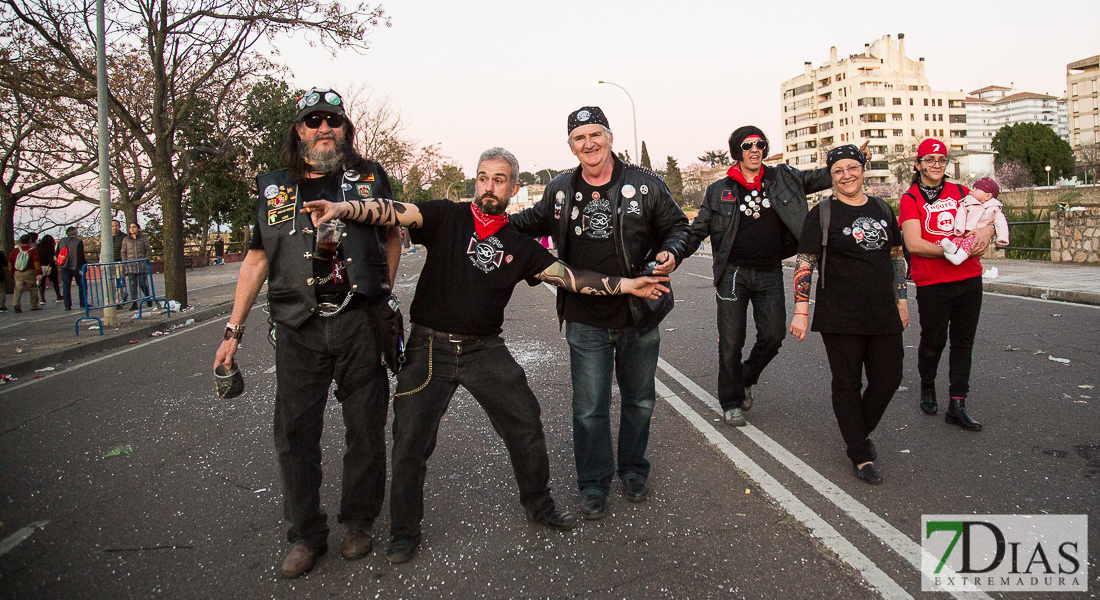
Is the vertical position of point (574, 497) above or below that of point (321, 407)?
below

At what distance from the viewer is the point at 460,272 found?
10.7ft

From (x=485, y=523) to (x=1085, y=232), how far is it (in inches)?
662

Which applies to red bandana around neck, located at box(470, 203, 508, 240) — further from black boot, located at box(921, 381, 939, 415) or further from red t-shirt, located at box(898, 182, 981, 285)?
black boot, located at box(921, 381, 939, 415)

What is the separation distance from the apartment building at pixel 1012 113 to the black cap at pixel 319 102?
17536 cm

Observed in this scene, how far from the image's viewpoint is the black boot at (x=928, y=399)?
16.7 ft

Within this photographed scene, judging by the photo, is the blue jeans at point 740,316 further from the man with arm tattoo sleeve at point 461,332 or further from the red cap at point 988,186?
the man with arm tattoo sleeve at point 461,332

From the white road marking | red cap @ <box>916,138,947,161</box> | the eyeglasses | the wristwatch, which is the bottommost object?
the white road marking

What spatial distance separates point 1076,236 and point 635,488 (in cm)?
1628

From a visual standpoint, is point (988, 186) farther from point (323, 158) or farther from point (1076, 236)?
point (1076, 236)

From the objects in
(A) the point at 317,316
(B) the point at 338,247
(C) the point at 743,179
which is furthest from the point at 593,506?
(C) the point at 743,179

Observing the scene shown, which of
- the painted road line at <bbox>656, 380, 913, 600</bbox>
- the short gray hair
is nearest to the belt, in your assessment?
the short gray hair

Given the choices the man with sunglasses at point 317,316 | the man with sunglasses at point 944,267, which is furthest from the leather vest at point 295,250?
the man with sunglasses at point 944,267

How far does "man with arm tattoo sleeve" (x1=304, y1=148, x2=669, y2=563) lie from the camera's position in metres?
3.23

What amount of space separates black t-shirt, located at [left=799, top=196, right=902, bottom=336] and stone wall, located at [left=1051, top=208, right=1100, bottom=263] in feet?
46.6
